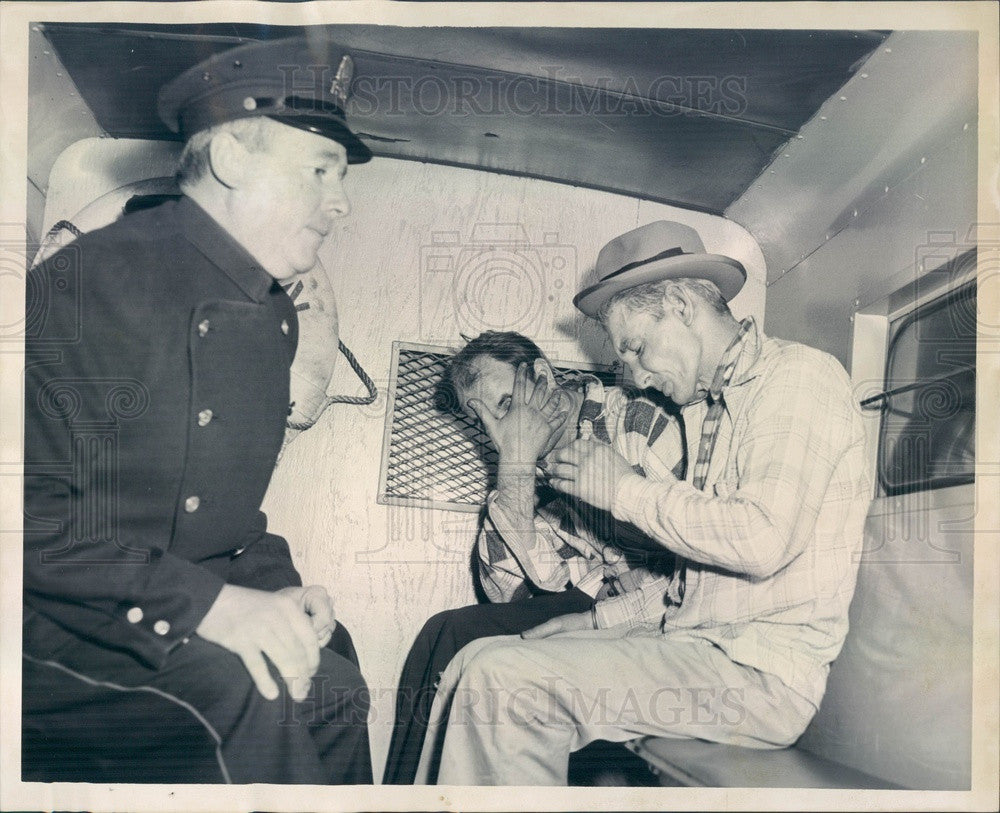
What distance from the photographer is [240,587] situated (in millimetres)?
1656

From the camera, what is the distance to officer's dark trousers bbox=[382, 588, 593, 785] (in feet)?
5.62

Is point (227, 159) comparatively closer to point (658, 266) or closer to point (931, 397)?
point (658, 266)

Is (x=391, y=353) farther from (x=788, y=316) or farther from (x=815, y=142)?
(x=815, y=142)

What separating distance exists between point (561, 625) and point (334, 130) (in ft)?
3.37

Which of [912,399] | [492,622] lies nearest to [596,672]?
[492,622]

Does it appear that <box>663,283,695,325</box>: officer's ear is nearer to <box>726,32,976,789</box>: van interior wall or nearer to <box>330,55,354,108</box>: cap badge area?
<box>726,32,976,789</box>: van interior wall

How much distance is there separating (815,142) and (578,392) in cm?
67

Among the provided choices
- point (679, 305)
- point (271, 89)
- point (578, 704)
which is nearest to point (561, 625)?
point (578, 704)

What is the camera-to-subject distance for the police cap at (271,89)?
1.70 meters

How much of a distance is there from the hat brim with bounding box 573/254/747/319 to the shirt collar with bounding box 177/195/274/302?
60 centimetres

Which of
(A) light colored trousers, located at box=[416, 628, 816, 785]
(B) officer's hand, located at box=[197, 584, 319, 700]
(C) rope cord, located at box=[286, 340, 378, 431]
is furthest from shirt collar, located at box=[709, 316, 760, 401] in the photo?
(B) officer's hand, located at box=[197, 584, 319, 700]

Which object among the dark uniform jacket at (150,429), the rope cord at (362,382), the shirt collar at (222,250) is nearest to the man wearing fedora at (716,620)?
the rope cord at (362,382)

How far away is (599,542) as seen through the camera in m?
1.74

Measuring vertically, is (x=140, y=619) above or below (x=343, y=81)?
below
